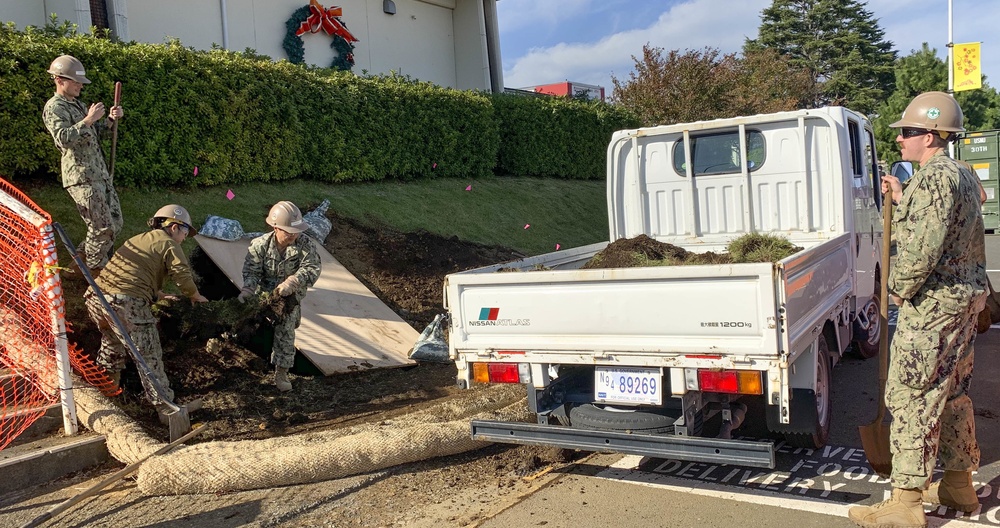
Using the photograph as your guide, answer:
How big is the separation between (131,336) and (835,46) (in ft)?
174

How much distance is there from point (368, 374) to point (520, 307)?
2.99m

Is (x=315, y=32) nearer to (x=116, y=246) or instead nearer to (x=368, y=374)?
(x=116, y=246)

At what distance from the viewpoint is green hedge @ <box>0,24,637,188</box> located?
8.16m

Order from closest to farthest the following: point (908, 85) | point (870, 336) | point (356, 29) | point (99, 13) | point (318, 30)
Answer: point (870, 336) < point (99, 13) < point (318, 30) < point (356, 29) < point (908, 85)

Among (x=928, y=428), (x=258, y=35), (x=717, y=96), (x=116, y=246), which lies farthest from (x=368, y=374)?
(x=717, y=96)

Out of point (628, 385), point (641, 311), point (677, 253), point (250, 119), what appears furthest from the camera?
point (250, 119)

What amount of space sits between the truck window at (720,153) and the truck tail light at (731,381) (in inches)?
133

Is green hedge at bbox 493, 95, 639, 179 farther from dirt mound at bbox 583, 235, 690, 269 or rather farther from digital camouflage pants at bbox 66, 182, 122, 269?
dirt mound at bbox 583, 235, 690, 269

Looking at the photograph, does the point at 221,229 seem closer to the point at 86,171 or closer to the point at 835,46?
the point at 86,171

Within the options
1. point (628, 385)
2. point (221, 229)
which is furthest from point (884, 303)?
point (221, 229)

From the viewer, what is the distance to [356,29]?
61.0 ft

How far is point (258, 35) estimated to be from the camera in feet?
53.2

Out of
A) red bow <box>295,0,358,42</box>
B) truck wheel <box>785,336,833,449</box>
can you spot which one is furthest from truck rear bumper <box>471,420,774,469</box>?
red bow <box>295,0,358,42</box>

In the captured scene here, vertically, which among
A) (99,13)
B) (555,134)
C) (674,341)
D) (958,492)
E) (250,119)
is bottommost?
(958,492)
